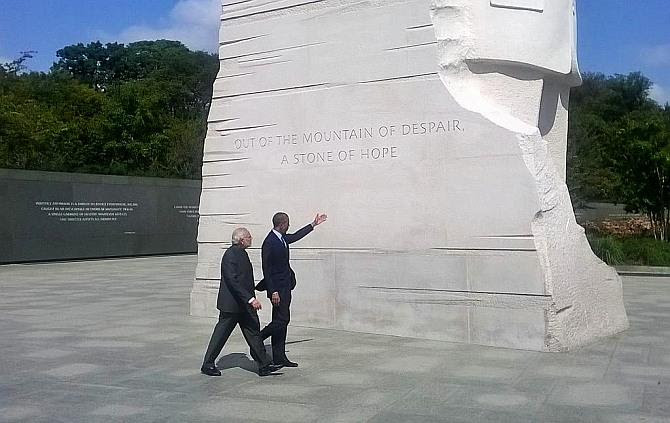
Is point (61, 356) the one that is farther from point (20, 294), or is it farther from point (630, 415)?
point (20, 294)

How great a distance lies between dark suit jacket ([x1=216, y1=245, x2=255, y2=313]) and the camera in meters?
7.32

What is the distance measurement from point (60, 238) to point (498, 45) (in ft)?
59.0

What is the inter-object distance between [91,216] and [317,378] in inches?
754

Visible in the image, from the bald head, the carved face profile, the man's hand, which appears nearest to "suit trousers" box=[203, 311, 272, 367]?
the bald head

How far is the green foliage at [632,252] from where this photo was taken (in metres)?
20.0

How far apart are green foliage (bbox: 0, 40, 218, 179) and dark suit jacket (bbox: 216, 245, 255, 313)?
24.7m

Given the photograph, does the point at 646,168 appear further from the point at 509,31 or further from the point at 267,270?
the point at 267,270

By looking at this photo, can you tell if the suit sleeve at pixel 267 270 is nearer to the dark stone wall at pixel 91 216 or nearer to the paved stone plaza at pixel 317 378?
the paved stone plaza at pixel 317 378

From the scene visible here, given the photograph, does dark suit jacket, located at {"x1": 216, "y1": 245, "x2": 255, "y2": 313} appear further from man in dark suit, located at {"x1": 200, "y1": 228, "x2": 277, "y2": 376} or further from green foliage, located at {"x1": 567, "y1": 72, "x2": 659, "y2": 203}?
green foliage, located at {"x1": 567, "y1": 72, "x2": 659, "y2": 203}

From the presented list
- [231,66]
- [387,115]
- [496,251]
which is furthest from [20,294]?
[496,251]

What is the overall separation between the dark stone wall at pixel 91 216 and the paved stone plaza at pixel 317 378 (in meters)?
12.2

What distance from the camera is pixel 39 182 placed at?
924 inches

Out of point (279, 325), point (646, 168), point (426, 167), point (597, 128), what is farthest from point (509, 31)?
point (597, 128)

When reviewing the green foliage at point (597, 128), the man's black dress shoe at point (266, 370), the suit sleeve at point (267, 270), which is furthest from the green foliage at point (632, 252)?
the man's black dress shoe at point (266, 370)
